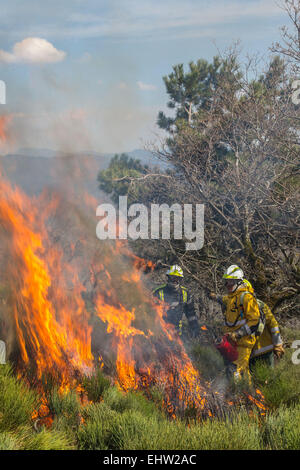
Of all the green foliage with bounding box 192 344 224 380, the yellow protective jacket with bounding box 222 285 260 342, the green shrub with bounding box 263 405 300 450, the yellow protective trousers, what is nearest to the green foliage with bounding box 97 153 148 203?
the green foliage with bounding box 192 344 224 380

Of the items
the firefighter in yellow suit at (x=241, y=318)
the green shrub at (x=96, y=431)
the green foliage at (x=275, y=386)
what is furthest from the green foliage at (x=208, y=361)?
the green shrub at (x=96, y=431)

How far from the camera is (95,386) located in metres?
5.29

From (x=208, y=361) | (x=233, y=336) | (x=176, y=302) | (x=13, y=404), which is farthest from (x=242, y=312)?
(x=13, y=404)

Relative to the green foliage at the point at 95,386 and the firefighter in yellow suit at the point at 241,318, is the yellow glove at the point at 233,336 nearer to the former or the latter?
the firefighter in yellow suit at the point at 241,318

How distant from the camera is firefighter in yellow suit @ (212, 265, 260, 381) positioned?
600 cm

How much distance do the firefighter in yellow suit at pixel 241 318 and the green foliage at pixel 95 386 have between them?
177 cm

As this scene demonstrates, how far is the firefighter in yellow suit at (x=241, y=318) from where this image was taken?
600 cm

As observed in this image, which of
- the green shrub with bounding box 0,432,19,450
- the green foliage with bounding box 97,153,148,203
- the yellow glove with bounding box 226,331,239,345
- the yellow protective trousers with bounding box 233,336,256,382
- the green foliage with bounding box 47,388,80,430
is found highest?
the green foliage with bounding box 97,153,148,203

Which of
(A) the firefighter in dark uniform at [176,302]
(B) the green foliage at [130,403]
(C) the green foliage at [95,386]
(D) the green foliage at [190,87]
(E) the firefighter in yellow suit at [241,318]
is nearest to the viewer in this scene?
(B) the green foliage at [130,403]

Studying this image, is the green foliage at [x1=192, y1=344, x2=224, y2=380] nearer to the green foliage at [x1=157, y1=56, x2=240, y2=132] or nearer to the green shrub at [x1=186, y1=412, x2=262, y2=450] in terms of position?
the green shrub at [x1=186, y1=412, x2=262, y2=450]

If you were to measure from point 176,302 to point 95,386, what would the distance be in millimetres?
3092

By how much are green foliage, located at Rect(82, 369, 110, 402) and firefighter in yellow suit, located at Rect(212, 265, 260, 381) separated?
1772 mm
